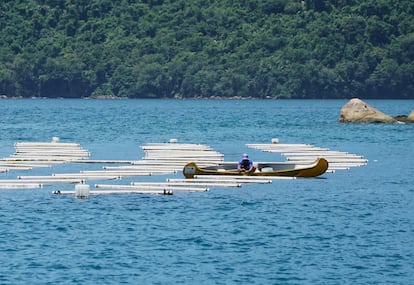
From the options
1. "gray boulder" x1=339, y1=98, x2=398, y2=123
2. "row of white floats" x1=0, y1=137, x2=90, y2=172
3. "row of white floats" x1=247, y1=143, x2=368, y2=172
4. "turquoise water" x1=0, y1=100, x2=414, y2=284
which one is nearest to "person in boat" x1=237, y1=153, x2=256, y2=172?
"turquoise water" x1=0, y1=100, x2=414, y2=284

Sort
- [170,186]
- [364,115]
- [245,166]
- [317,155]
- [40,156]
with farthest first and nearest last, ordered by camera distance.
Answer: [364,115] → [317,155] → [40,156] → [245,166] → [170,186]

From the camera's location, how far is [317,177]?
185 feet

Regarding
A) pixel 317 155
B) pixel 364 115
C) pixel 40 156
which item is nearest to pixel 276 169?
pixel 317 155

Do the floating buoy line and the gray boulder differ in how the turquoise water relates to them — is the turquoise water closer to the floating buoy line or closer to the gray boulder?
the floating buoy line

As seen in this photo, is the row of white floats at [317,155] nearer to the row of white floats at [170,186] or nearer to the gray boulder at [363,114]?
the row of white floats at [170,186]

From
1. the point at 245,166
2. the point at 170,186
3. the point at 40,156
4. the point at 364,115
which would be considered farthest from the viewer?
the point at 364,115

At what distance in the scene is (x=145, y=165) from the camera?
60.6 m

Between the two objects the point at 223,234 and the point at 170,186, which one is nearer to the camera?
the point at 223,234

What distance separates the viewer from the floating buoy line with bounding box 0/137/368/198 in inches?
1960

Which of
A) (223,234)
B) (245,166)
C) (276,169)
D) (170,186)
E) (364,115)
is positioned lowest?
(223,234)

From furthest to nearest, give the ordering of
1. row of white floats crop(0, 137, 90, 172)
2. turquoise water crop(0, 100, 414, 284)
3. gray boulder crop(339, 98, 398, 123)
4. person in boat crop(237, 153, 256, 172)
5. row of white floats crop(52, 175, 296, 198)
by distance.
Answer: gray boulder crop(339, 98, 398, 123)
row of white floats crop(0, 137, 90, 172)
person in boat crop(237, 153, 256, 172)
row of white floats crop(52, 175, 296, 198)
turquoise water crop(0, 100, 414, 284)

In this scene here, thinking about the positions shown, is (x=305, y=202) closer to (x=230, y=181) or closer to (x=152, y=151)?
(x=230, y=181)

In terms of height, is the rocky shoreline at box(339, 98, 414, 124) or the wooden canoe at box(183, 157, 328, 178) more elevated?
the rocky shoreline at box(339, 98, 414, 124)

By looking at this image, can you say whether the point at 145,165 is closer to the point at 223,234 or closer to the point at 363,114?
the point at 223,234
